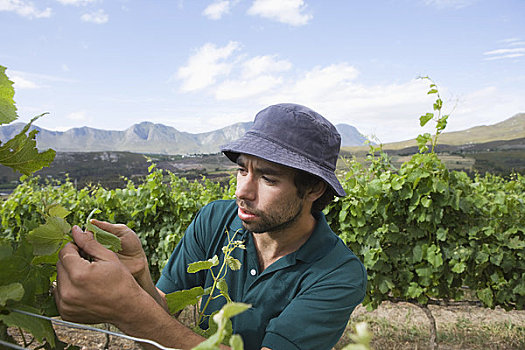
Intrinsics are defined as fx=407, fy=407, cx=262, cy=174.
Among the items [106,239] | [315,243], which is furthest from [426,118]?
[106,239]

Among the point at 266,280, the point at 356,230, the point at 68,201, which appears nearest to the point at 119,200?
the point at 68,201

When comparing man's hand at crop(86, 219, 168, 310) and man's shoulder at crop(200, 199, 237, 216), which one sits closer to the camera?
man's hand at crop(86, 219, 168, 310)

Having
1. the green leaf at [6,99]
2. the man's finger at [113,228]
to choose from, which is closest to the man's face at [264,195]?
the man's finger at [113,228]

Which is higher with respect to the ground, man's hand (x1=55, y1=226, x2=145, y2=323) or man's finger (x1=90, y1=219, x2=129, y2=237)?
man's finger (x1=90, y1=219, x2=129, y2=237)

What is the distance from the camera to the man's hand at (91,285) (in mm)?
1035

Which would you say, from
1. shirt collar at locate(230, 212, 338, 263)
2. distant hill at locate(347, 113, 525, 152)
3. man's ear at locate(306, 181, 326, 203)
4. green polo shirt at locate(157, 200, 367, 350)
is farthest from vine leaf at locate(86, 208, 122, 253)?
distant hill at locate(347, 113, 525, 152)

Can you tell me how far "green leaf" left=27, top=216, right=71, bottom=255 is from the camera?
1033 mm

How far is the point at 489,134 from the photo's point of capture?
524 ft

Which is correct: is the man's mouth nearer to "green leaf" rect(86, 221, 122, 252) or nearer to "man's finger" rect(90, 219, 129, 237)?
"man's finger" rect(90, 219, 129, 237)

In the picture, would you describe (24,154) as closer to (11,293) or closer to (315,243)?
(11,293)

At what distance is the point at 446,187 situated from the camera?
4461 mm

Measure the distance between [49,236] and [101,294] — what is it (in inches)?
8.1

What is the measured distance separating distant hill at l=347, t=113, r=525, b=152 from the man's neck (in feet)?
438

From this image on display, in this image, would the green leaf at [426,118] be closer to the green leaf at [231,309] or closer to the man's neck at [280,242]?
the man's neck at [280,242]
